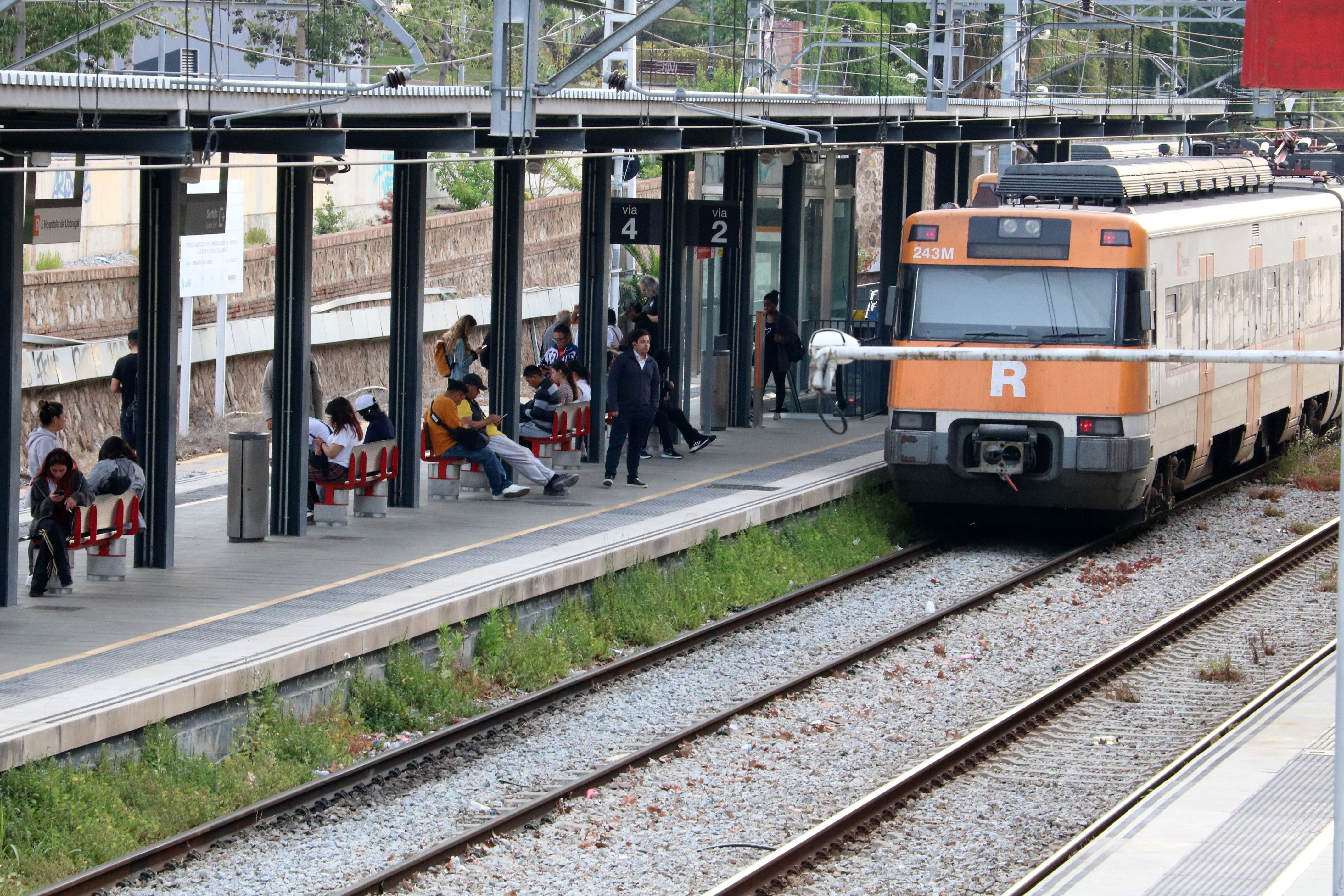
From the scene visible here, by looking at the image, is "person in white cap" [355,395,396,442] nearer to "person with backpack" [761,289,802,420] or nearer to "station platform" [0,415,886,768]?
"station platform" [0,415,886,768]

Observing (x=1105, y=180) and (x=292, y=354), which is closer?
(x=292, y=354)

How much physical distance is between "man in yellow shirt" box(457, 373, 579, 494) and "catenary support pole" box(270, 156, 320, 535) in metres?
2.05

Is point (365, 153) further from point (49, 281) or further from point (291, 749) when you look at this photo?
point (291, 749)

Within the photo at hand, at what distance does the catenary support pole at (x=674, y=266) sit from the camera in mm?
20547

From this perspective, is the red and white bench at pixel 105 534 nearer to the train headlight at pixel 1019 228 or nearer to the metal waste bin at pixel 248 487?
the metal waste bin at pixel 248 487

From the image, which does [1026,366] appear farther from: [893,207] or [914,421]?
[893,207]

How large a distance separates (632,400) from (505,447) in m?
1.28

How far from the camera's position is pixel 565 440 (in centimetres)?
1867

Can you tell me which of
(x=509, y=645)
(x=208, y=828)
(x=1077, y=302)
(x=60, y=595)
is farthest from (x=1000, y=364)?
(x=208, y=828)

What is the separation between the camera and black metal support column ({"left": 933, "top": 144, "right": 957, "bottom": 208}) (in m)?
24.8

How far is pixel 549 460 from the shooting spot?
18.9m

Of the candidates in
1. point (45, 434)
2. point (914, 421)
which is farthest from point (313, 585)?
point (914, 421)

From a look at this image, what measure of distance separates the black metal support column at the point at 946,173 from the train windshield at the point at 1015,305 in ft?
27.4

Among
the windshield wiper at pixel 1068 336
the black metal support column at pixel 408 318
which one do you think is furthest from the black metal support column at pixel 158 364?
the windshield wiper at pixel 1068 336
